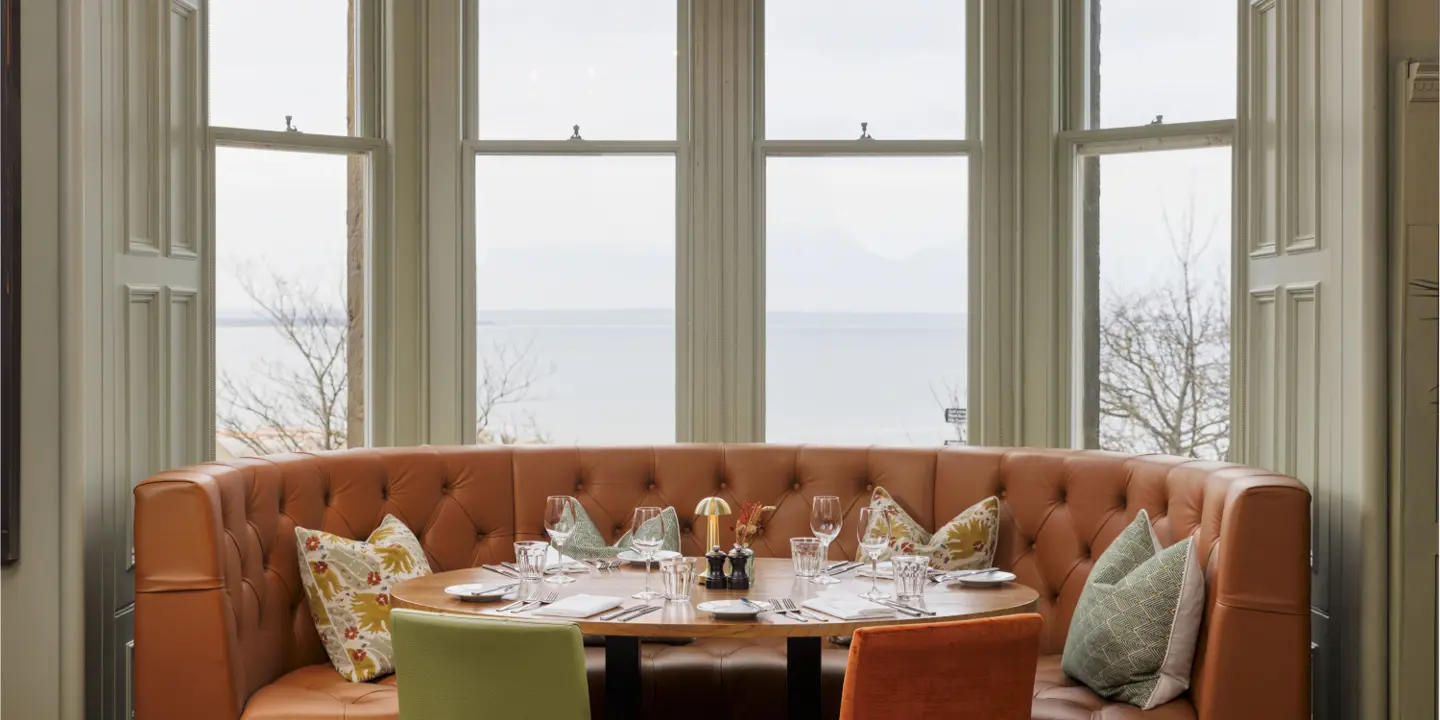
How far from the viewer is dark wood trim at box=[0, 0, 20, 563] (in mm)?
2799

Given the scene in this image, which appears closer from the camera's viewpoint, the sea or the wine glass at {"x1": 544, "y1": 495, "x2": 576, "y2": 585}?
the wine glass at {"x1": 544, "y1": 495, "x2": 576, "y2": 585}

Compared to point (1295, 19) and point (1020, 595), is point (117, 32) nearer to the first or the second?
point (1020, 595)

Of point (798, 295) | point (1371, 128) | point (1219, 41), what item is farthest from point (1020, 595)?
point (1219, 41)

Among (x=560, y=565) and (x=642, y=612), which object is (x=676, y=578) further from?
(x=560, y=565)

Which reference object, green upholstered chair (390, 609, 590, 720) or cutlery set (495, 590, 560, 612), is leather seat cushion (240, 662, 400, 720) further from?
green upholstered chair (390, 609, 590, 720)

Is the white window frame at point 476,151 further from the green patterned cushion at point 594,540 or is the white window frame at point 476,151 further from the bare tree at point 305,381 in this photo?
the green patterned cushion at point 594,540

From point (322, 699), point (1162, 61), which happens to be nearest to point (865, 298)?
point (1162, 61)

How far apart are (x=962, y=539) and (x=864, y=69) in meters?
1.71

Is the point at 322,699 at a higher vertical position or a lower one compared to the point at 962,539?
lower

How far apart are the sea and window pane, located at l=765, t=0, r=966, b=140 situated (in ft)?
2.20

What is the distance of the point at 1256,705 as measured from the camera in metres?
2.71

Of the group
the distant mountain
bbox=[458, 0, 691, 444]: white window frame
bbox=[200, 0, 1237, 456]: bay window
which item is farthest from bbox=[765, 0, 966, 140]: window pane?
the distant mountain

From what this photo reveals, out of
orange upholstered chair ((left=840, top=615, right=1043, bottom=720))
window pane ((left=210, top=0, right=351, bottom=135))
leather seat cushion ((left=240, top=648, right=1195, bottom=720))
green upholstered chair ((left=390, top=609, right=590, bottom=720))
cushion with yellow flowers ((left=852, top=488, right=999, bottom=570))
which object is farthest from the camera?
window pane ((left=210, top=0, right=351, bottom=135))

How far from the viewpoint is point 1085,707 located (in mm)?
2816
